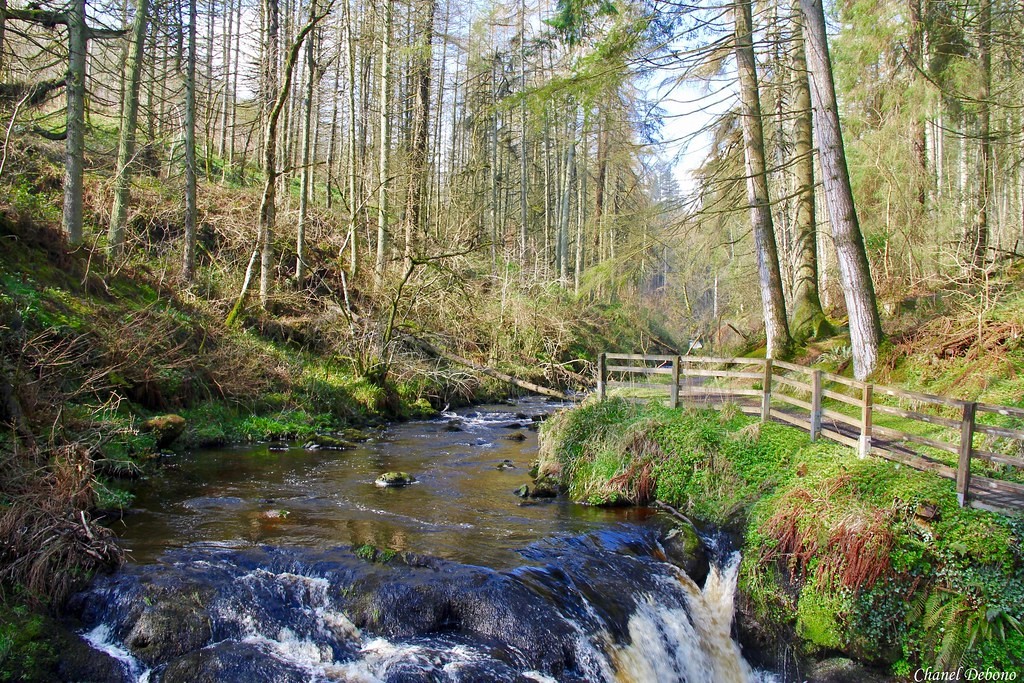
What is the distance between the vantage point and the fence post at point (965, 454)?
7000 mm

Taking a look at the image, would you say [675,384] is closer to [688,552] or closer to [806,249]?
[688,552]

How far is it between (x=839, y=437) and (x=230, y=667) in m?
7.50

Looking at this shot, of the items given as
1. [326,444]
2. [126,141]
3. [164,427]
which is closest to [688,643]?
[326,444]

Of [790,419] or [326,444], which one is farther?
[326,444]

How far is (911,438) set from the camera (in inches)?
315

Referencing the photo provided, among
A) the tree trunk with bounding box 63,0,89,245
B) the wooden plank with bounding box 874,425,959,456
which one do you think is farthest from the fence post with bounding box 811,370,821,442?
the tree trunk with bounding box 63,0,89,245

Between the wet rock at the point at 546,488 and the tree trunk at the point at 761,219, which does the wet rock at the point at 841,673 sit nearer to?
the wet rock at the point at 546,488

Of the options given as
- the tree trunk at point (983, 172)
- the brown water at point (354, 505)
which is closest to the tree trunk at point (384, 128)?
the brown water at point (354, 505)

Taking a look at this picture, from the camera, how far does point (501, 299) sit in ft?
66.0

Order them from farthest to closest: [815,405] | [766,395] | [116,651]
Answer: [766,395]
[815,405]
[116,651]

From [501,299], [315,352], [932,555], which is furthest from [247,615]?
[501,299]

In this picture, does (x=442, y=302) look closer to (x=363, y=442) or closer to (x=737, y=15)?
(x=363, y=442)

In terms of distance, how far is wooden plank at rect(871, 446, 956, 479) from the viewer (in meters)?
7.45

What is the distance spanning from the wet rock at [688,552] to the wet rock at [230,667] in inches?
179
